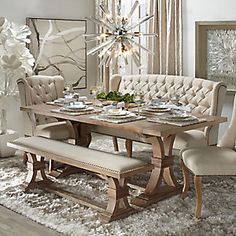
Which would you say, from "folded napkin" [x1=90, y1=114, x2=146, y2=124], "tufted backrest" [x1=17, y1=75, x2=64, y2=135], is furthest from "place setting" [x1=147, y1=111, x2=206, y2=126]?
"tufted backrest" [x1=17, y1=75, x2=64, y2=135]

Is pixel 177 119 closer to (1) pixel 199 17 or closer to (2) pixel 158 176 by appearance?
(2) pixel 158 176

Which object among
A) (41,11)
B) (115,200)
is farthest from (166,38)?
(115,200)

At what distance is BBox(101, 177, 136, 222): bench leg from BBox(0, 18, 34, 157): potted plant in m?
2.49

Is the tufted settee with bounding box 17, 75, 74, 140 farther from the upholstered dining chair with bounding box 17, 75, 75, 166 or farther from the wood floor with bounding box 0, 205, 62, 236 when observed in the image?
the wood floor with bounding box 0, 205, 62, 236

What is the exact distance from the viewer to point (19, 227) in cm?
400

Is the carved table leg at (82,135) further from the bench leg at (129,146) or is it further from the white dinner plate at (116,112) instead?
the white dinner plate at (116,112)

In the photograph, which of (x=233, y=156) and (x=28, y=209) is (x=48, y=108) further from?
(x=233, y=156)

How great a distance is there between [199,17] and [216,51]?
53 cm

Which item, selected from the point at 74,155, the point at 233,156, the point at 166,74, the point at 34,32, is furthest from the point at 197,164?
the point at 34,32

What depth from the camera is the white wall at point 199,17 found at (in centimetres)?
615

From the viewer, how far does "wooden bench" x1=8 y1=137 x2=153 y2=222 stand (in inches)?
158

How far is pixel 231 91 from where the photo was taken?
620 centimetres

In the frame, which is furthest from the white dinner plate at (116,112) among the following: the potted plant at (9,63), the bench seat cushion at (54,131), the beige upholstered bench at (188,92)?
the potted plant at (9,63)

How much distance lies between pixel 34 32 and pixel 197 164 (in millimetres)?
3777
